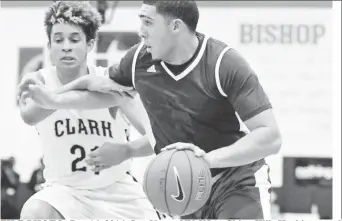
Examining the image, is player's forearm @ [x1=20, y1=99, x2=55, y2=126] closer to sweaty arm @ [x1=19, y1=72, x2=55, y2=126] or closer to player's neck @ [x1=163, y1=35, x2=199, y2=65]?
sweaty arm @ [x1=19, y1=72, x2=55, y2=126]

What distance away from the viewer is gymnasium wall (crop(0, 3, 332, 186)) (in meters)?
5.96

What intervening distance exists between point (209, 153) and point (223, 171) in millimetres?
204

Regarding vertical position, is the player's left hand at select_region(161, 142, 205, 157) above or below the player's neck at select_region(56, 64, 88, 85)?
below

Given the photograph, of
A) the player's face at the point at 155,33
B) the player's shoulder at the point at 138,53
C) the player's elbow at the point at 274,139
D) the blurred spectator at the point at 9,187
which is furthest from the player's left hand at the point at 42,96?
the blurred spectator at the point at 9,187

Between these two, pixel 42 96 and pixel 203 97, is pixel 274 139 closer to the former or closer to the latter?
pixel 203 97

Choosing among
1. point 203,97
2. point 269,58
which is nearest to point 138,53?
point 203,97

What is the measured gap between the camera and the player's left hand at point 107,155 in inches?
130

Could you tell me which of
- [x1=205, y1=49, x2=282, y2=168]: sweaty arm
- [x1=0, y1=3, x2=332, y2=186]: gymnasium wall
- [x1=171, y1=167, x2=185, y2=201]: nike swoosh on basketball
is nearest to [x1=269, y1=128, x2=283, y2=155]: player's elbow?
[x1=205, y1=49, x2=282, y2=168]: sweaty arm

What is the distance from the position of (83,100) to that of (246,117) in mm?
860

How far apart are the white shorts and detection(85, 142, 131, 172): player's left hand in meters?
0.16

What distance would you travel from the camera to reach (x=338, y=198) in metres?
4.70

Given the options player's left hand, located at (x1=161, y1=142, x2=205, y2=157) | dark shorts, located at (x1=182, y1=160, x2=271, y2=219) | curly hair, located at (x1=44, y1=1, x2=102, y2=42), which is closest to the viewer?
player's left hand, located at (x1=161, y1=142, x2=205, y2=157)

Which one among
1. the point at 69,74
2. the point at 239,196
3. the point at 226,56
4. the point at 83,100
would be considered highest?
the point at 226,56

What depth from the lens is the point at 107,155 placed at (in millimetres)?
A: 3314
